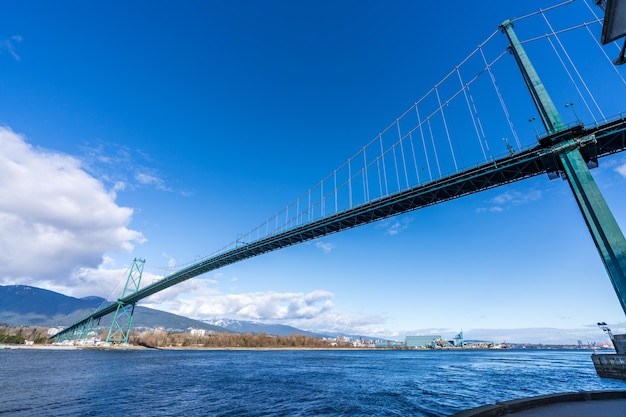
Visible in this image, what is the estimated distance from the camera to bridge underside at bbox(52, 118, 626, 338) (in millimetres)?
16417

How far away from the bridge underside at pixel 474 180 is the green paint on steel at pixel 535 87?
1.08 metres

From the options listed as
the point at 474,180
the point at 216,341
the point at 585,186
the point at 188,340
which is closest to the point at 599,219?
the point at 585,186

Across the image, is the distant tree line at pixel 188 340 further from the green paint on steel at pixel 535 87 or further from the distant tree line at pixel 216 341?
the green paint on steel at pixel 535 87

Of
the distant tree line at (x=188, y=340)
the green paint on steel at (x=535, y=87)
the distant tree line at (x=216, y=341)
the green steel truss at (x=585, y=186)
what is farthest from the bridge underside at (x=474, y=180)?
the distant tree line at (x=216, y=341)

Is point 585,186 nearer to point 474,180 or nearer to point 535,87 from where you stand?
point 474,180

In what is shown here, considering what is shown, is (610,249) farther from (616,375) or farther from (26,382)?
(26,382)

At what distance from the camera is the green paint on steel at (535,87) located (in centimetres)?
1733

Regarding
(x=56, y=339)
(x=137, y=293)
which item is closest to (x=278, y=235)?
(x=137, y=293)

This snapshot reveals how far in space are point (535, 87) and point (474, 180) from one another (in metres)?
7.15

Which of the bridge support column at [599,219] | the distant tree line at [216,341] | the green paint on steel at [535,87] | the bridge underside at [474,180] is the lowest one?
the distant tree line at [216,341]

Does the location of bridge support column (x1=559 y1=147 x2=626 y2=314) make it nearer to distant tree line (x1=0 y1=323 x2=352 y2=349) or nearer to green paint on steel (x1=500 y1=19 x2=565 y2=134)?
green paint on steel (x1=500 y1=19 x2=565 y2=134)

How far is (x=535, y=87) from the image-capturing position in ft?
61.4

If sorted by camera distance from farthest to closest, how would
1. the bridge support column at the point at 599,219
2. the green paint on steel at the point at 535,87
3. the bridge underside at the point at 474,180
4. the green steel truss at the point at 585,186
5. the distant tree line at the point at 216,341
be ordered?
the distant tree line at the point at 216,341 < the green paint on steel at the point at 535,87 < the bridge underside at the point at 474,180 < the green steel truss at the point at 585,186 < the bridge support column at the point at 599,219

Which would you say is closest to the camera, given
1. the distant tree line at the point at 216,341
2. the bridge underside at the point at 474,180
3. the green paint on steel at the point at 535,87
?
the bridge underside at the point at 474,180
